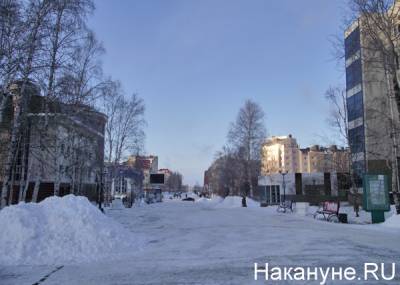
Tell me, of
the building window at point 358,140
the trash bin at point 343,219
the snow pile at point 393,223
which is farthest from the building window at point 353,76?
the snow pile at point 393,223

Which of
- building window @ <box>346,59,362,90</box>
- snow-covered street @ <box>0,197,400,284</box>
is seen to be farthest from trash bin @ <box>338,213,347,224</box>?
building window @ <box>346,59,362,90</box>

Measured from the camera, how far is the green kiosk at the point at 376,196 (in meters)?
23.7

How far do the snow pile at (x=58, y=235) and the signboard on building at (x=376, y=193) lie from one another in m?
14.5

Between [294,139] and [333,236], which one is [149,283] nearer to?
[333,236]

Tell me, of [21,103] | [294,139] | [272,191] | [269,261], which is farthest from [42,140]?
[294,139]

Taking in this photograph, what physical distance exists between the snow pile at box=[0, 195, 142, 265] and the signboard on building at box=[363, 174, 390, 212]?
14504 mm

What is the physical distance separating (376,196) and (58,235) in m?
17.7

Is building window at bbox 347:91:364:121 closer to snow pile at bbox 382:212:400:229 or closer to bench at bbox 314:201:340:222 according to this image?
bench at bbox 314:201:340:222

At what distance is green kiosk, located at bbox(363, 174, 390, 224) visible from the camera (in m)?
23.7

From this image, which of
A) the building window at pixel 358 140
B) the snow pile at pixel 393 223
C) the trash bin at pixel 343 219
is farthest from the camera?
the building window at pixel 358 140

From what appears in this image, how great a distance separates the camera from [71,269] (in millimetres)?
10141

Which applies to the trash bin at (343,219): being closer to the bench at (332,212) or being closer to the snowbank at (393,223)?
the bench at (332,212)

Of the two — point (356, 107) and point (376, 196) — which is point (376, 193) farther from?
point (356, 107)

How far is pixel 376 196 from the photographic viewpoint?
78.2 ft
